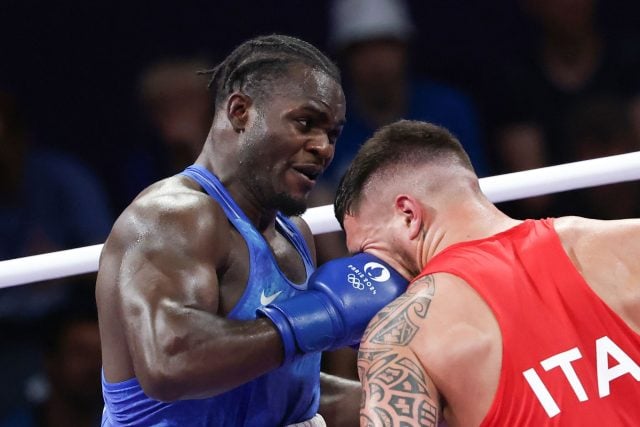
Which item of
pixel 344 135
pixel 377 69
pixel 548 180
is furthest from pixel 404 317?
pixel 377 69

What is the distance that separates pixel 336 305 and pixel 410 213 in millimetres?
266

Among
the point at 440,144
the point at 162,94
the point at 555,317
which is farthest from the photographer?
the point at 162,94

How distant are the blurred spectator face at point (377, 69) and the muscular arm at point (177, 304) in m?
2.51

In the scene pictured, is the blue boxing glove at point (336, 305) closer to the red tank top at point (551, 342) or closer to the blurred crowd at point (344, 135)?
the red tank top at point (551, 342)

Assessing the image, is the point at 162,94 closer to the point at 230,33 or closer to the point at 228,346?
the point at 230,33

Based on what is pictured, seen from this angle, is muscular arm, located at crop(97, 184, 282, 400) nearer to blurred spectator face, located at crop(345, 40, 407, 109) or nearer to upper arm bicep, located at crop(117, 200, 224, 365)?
upper arm bicep, located at crop(117, 200, 224, 365)

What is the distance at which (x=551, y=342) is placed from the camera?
2006mm

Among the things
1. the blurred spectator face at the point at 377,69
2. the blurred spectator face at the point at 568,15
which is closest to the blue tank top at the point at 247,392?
the blurred spectator face at the point at 377,69

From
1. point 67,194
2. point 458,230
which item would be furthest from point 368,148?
point 67,194

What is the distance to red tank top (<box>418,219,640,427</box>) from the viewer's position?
77.5 inches

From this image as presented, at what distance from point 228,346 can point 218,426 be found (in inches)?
11.5

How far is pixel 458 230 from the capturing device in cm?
225

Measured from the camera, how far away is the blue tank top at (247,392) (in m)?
2.34

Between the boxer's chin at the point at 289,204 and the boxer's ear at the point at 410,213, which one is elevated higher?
the boxer's ear at the point at 410,213
